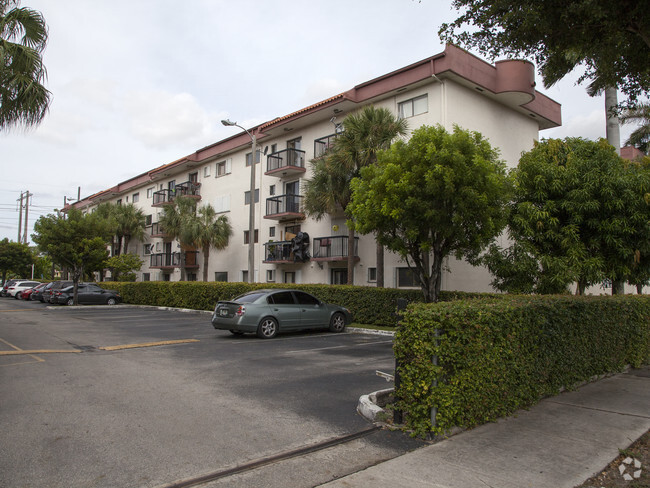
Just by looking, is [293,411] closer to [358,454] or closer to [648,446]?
[358,454]

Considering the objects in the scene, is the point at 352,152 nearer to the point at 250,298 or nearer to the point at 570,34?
the point at 250,298

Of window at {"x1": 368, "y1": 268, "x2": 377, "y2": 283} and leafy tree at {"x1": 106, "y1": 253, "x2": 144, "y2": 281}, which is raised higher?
leafy tree at {"x1": 106, "y1": 253, "x2": 144, "y2": 281}

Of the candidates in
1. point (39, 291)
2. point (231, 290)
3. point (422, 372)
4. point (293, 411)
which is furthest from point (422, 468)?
point (39, 291)

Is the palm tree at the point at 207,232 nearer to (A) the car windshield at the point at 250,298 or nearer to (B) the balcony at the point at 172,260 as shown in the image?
(B) the balcony at the point at 172,260

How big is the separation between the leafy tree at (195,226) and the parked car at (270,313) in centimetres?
1752

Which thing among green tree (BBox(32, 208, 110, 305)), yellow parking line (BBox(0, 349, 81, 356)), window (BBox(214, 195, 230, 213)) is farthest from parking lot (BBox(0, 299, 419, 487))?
window (BBox(214, 195, 230, 213))

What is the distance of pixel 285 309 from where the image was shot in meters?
14.1

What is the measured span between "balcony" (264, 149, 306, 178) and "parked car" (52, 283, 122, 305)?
49.6 feet

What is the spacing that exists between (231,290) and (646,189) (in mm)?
18145

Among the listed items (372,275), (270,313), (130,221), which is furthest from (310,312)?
(130,221)

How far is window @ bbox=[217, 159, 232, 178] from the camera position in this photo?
3300 cm

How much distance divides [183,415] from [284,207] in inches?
851

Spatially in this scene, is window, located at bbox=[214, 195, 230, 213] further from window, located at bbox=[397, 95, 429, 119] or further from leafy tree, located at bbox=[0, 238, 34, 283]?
leafy tree, located at bbox=[0, 238, 34, 283]

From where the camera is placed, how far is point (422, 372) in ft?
17.3
